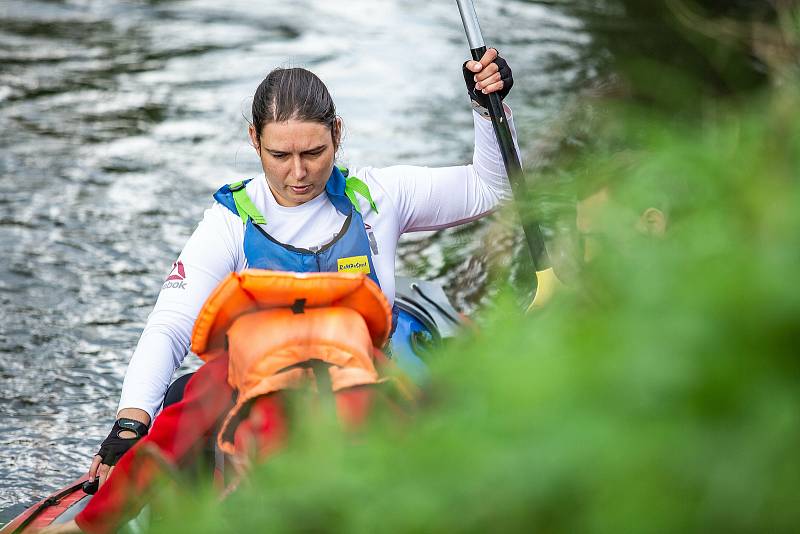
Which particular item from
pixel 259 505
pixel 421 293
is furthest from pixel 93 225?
pixel 259 505

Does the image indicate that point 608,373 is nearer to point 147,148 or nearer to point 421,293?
point 421,293

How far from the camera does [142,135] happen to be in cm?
797

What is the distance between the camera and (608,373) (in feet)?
3.11

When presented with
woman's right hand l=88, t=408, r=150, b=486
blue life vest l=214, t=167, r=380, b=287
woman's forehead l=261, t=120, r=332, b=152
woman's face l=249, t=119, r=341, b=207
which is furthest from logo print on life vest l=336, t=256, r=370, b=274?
woman's right hand l=88, t=408, r=150, b=486

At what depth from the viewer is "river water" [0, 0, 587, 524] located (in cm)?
475

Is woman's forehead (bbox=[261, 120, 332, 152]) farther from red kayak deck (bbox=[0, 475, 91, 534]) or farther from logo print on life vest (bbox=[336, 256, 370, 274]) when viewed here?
red kayak deck (bbox=[0, 475, 91, 534])

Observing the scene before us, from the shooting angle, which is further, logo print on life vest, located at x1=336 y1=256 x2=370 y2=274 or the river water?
the river water

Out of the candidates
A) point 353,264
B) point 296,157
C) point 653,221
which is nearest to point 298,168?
point 296,157

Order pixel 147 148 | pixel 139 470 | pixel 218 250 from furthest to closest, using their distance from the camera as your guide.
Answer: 1. pixel 147 148
2. pixel 218 250
3. pixel 139 470

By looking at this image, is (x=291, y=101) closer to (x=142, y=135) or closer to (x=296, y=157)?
(x=296, y=157)

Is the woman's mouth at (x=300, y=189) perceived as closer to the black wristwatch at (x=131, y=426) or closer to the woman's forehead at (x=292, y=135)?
the woman's forehead at (x=292, y=135)

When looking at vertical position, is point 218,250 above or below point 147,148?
above

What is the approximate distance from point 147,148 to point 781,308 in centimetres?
714

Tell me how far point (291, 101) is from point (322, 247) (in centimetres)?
39
